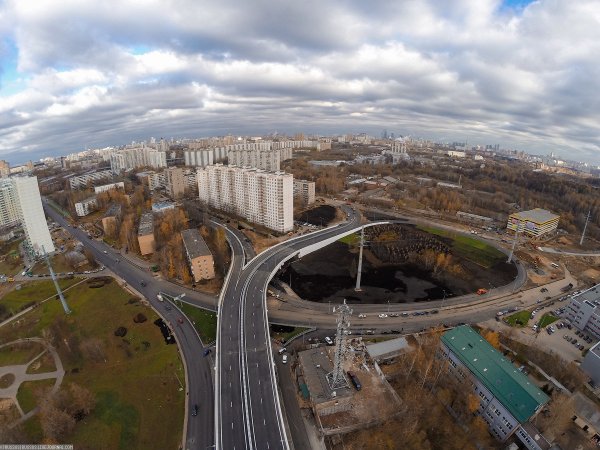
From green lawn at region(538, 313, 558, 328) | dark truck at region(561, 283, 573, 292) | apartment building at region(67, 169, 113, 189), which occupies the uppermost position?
apartment building at region(67, 169, 113, 189)

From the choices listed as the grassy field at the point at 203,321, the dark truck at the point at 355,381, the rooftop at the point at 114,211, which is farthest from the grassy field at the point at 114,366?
the rooftop at the point at 114,211

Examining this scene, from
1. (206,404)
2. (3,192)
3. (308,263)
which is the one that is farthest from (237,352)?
(3,192)

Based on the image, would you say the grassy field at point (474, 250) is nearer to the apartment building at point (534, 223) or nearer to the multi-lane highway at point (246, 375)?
the apartment building at point (534, 223)

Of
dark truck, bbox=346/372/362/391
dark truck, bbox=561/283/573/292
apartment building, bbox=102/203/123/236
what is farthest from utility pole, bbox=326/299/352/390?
apartment building, bbox=102/203/123/236

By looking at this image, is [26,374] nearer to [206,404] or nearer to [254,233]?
[206,404]

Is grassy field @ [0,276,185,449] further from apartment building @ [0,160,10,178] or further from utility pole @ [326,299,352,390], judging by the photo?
apartment building @ [0,160,10,178]

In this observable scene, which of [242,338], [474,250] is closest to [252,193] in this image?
[242,338]

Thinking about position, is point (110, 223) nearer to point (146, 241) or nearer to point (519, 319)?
point (146, 241)
